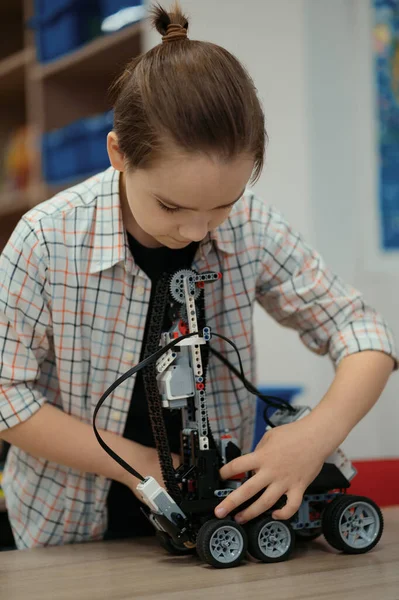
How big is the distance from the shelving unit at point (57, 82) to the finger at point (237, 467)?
1831 millimetres

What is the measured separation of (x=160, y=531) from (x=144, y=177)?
429mm

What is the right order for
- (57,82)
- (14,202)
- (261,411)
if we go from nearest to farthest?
(261,411)
(57,82)
(14,202)

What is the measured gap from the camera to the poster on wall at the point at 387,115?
2.26 metres

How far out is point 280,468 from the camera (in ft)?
3.06

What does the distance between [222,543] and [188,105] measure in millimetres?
491

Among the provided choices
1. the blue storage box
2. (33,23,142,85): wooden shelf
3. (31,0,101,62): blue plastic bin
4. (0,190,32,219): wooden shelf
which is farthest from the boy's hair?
(0,190,32,219): wooden shelf

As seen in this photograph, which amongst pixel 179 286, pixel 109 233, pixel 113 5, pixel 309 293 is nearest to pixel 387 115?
pixel 113 5

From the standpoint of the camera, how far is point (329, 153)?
7.41 ft

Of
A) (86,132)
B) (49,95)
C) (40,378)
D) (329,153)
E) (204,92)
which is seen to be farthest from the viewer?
(49,95)

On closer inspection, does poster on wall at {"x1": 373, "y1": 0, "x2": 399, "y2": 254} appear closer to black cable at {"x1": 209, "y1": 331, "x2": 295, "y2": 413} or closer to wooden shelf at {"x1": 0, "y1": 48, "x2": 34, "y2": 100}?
black cable at {"x1": 209, "y1": 331, "x2": 295, "y2": 413}

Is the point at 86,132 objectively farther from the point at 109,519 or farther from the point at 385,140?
the point at 109,519

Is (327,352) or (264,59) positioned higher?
(264,59)

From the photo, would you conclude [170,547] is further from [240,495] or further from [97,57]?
[97,57]

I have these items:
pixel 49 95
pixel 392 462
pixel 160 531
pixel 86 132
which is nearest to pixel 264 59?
pixel 86 132
